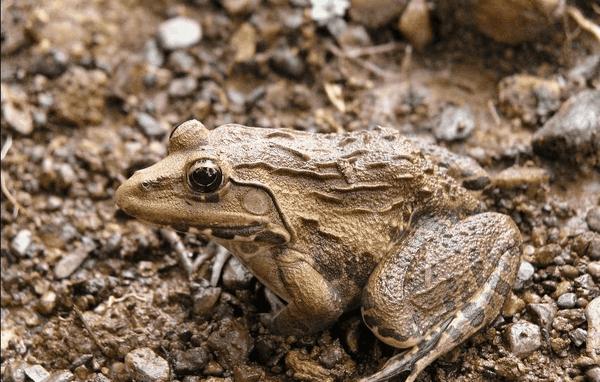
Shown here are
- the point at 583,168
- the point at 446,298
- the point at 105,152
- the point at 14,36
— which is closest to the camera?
the point at 446,298

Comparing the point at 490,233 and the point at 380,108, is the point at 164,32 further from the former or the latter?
the point at 490,233

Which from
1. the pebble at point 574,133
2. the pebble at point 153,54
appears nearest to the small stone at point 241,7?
the pebble at point 153,54

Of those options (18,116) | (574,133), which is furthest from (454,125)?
(18,116)

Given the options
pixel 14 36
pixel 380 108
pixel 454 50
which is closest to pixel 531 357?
pixel 380 108

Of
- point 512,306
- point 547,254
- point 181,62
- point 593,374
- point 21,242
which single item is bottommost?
point 593,374

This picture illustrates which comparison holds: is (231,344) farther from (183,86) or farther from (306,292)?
(183,86)

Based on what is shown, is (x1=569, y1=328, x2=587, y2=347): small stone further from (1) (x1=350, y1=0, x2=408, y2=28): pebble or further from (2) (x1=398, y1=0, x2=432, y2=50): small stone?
(1) (x1=350, y1=0, x2=408, y2=28): pebble
